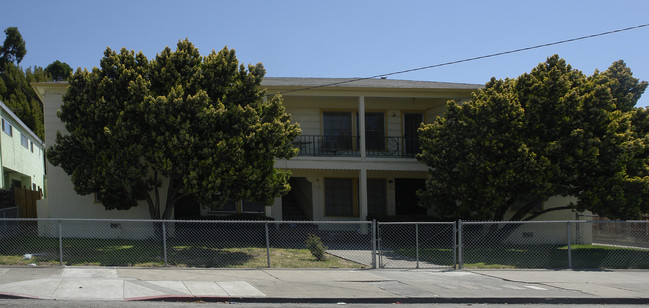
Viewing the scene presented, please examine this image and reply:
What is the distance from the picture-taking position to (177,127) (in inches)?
537

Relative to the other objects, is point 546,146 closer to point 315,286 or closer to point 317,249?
point 317,249

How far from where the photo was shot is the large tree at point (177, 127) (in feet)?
45.1

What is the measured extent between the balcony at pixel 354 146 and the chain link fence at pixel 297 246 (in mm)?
3132

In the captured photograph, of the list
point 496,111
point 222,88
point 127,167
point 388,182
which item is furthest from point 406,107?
point 127,167

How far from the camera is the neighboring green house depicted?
21953 millimetres

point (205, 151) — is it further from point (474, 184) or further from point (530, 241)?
point (530, 241)

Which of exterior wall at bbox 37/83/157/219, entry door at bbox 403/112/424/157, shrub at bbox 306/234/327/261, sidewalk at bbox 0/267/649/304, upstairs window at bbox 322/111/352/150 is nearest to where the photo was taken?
sidewalk at bbox 0/267/649/304

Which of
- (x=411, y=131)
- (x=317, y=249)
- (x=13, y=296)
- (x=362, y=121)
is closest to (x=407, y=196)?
(x=411, y=131)

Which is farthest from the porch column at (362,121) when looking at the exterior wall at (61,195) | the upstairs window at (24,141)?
the upstairs window at (24,141)

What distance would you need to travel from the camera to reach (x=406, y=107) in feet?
68.8

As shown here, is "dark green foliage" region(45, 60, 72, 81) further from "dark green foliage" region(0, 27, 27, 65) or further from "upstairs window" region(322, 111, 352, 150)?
"upstairs window" region(322, 111, 352, 150)

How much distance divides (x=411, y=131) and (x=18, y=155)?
60.9 ft

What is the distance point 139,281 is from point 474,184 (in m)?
10.0

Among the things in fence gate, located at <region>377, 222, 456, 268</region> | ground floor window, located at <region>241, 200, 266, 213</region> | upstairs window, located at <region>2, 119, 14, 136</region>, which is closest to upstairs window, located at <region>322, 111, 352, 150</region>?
ground floor window, located at <region>241, 200, 266, 213</region>
